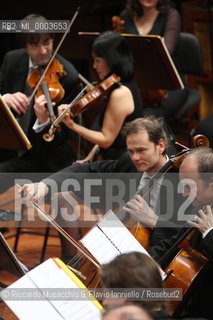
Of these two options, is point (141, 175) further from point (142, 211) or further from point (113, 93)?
point (113, 93)

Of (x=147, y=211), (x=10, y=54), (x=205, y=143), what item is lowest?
(x=147, y=211)

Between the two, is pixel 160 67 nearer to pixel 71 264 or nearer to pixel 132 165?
pixel 132 165

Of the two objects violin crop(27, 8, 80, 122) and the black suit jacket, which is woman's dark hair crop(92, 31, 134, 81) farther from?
the black suit jacket

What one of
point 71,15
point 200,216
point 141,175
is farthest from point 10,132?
point 71,15

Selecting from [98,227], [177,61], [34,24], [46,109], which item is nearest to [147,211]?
[98,227]

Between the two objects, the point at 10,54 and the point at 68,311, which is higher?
the point at 10,54

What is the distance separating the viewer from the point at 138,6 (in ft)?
14.3

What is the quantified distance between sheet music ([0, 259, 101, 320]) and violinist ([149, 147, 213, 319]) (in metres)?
0.53

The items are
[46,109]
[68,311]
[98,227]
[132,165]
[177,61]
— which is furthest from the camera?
[177,61]

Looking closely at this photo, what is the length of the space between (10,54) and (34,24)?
0.26 meters

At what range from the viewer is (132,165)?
9.78ft

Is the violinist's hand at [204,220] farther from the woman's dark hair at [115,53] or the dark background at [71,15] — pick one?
the dark background at [71,15]

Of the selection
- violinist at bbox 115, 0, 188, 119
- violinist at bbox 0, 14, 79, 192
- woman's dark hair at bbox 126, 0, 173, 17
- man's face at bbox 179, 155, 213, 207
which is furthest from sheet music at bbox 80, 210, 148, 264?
woman's dark hair at bbox 126, 0, 173, 17

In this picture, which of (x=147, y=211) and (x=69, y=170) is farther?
(x=69, y=170)
